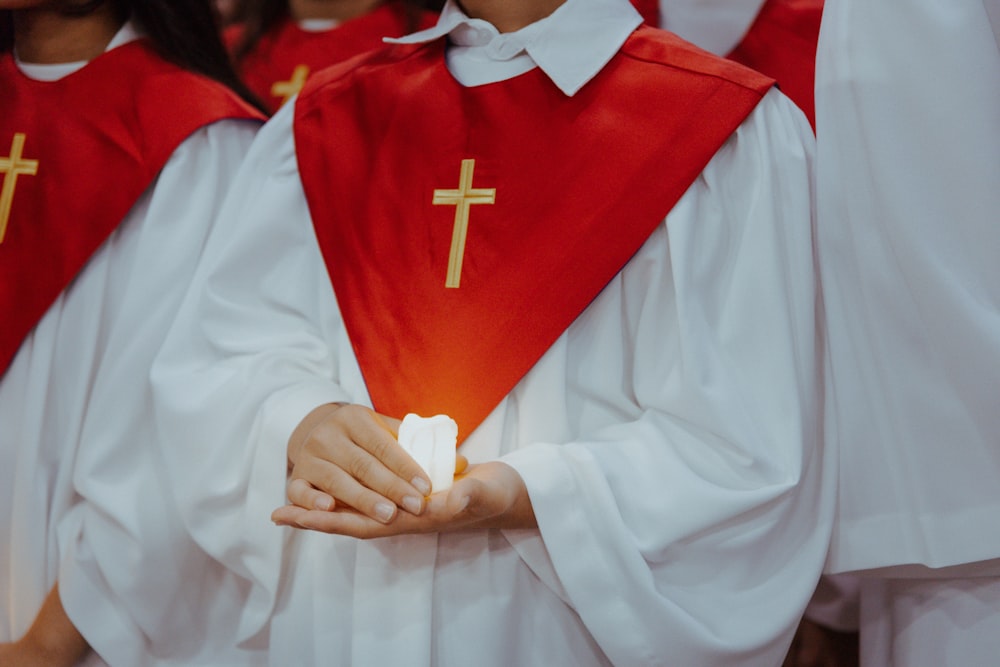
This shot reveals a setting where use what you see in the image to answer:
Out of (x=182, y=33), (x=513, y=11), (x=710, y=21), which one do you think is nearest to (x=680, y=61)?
(x=513, y=11)

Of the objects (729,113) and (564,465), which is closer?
(564,465)

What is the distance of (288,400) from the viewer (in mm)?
2113

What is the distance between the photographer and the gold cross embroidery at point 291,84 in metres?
3.65

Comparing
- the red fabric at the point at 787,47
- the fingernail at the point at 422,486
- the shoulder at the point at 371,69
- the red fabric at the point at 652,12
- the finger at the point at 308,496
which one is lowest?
the finger at the point at 308,496

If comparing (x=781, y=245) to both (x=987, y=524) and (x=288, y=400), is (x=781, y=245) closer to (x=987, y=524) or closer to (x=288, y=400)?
(x=987, y=524)

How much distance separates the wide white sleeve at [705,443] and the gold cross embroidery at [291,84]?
1933 mm

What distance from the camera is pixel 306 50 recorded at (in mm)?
3844

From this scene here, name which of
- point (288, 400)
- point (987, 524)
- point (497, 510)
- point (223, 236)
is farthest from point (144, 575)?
point (987, 524)

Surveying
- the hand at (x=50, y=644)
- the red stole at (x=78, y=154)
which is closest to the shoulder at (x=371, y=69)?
the red stole at (x=78, y=154)

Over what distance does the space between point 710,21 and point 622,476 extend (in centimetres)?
148

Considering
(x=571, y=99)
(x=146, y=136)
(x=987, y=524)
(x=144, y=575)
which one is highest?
(x=571, y=99)

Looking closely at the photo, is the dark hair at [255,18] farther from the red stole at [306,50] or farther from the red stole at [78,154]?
the red stole at [78,154]

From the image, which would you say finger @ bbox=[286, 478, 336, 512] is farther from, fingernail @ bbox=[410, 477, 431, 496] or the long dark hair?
the long dark hair

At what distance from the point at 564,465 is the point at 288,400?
1.83 feet
